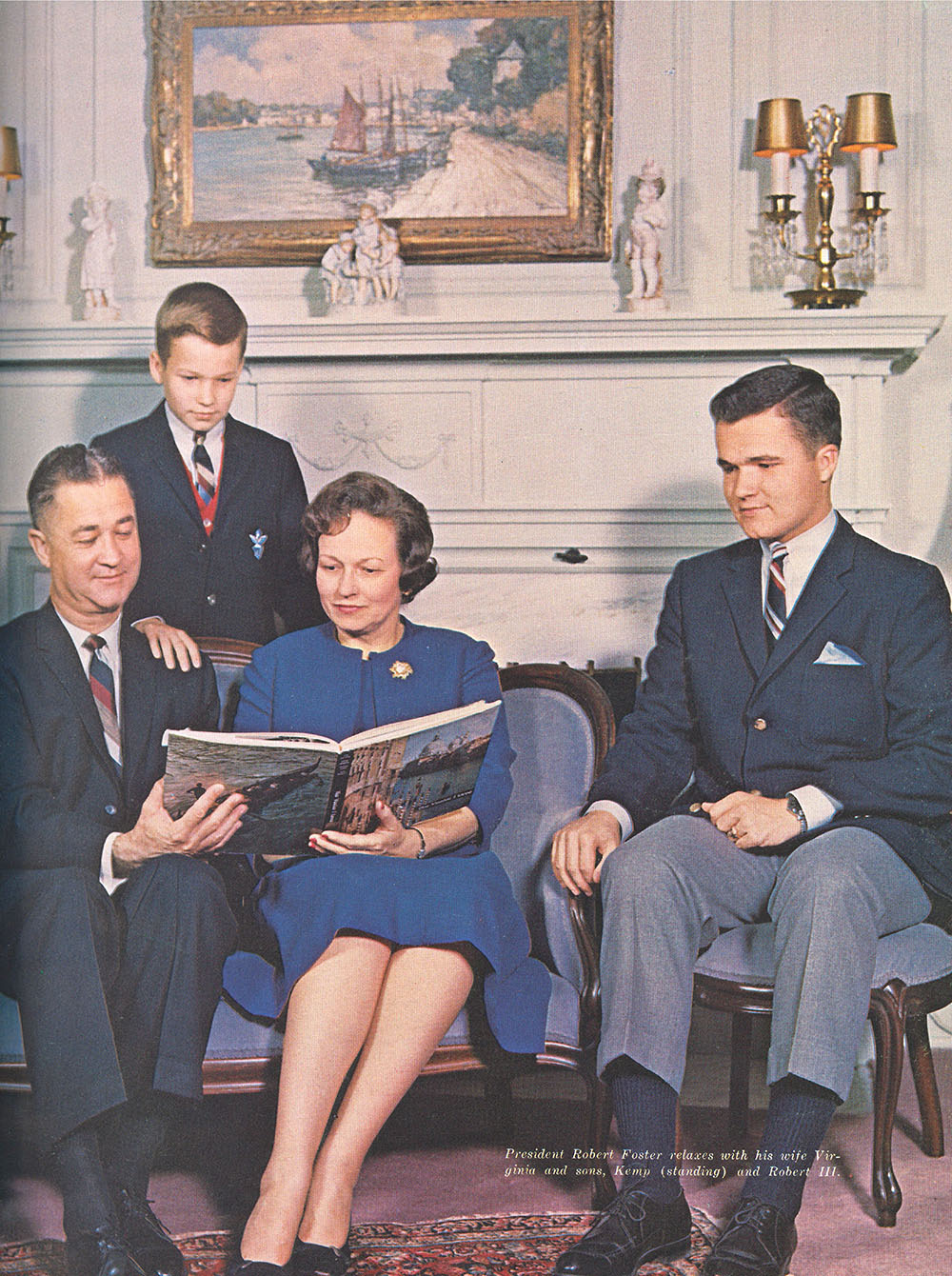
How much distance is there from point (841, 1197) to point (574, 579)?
1179 millimetres

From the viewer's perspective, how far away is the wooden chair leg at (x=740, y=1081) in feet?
7.20

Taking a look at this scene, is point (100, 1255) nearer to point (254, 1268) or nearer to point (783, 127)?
point (254, 1268)

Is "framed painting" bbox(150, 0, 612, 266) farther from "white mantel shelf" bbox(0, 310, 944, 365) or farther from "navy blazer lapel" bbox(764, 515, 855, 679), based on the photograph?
"navy blazer lapel" bbox(764, 515, 855, 679)

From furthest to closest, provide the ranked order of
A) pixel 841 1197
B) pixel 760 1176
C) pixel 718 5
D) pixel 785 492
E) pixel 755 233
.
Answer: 1. pixel 755 233
2. pixel 718 5
3. pixel 785 492
4. pixel 841 1197
5. pixel 760 1176

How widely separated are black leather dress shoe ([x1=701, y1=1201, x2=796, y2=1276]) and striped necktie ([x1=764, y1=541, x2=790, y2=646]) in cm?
83

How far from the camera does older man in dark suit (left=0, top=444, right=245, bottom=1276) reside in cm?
167

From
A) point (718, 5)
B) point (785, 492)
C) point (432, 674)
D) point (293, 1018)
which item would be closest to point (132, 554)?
point (432, 674)

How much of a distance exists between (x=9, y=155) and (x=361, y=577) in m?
0.98

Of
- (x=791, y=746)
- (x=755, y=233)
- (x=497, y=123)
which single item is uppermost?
(x=497, y=123)

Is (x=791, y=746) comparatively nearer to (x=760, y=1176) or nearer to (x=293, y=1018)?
(x=760, y=1176)

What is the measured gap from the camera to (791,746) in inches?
78.8

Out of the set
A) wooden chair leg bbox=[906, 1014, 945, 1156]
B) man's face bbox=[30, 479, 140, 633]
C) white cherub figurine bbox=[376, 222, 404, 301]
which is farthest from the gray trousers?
white cherub figurine bbox=[376, 222, 404, 301]

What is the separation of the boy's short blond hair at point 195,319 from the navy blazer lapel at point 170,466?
14cm

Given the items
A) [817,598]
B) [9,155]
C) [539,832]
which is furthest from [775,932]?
[9,155]
